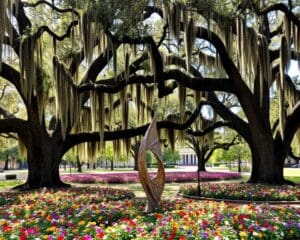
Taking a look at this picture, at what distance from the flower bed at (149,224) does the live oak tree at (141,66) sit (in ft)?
21.9

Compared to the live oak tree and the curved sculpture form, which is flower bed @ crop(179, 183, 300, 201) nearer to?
the live oak tree

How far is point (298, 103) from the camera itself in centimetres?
1764

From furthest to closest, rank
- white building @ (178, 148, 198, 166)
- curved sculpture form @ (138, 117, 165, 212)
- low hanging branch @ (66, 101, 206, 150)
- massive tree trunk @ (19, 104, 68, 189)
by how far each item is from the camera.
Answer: white building @ (178, 148, 198, 166) < low hanging branch @ (66, 101, 206, 150) < massive tree trunk @ (19, 104, 68, 189) < curved sculpture form @ (138, 117, 165, 212)

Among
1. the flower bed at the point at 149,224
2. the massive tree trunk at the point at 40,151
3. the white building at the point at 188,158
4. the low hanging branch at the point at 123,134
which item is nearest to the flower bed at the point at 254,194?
the low hanging branch at the point at 123,134

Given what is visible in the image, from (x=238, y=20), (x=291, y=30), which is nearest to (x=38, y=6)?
(x=238, y=20)

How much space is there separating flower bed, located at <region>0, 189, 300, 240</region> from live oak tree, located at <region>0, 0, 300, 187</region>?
6.68 metres

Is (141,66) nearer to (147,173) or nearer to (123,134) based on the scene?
(123,134)

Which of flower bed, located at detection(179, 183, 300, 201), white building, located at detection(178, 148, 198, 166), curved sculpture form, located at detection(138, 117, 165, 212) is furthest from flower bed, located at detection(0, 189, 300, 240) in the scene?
white building, located at detection(178, 148, 198, 166)

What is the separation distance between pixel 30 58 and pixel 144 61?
553cm

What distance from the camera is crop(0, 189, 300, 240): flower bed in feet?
19.2

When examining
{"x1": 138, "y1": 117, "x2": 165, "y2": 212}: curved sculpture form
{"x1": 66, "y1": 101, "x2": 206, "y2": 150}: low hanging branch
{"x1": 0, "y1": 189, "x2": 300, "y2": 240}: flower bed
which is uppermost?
{"x1": 66, "y1": 101, "x2": 206, "y2": 150}: low hanging branch

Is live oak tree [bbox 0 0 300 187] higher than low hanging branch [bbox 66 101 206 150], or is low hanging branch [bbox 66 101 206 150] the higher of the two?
live oak tree [bbox 0 0 300 187]

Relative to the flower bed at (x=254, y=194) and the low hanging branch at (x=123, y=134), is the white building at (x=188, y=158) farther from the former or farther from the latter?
the flower bed at (x=254, y=194)

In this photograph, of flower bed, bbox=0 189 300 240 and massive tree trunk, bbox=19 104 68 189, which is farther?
massive tree trunk, bbox=19 104 68 189
